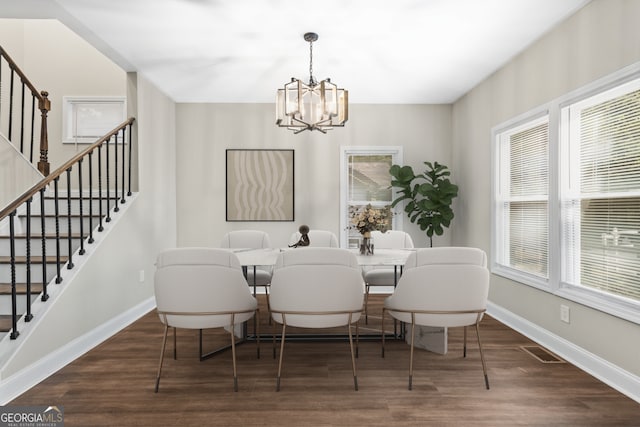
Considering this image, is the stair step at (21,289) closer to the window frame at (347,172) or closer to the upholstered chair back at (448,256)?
the upholstered chair back at (448,256)

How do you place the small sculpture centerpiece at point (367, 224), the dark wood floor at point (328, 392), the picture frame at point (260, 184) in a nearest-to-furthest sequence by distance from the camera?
the dark wood floor at point (328, 392) < the small sculpture centerpiece at point (367, 224) < the picture frame at point (260, 184)

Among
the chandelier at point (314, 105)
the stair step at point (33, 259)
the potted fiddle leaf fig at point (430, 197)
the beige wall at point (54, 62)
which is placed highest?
the beige wall at point (54, 62)

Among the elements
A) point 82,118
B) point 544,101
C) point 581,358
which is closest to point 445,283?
point 581,358

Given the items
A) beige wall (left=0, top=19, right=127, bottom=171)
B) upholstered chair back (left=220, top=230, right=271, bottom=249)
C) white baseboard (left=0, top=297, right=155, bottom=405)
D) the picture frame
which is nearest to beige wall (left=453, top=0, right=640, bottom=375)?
the picture frame

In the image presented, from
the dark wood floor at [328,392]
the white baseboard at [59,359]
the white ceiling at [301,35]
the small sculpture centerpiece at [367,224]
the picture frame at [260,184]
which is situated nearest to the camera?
the dark wood floor at [328,392]

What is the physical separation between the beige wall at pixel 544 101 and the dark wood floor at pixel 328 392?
34 centimetres

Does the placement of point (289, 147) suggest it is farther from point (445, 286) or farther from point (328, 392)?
point (328, 392)

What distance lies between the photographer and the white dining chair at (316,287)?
2.30 meters

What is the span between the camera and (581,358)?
109 inches

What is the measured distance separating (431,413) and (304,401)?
73 centimetres

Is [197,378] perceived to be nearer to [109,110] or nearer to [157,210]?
[157,210]

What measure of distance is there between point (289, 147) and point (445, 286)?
3.56 m

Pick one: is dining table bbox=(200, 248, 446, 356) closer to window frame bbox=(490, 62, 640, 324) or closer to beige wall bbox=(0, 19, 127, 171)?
window frame bbox=(490, 62, 640, 324)

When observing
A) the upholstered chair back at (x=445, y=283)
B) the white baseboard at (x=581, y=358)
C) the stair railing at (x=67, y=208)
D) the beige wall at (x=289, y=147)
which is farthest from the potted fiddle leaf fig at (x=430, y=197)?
the stair railing at (x=67, y=208)
